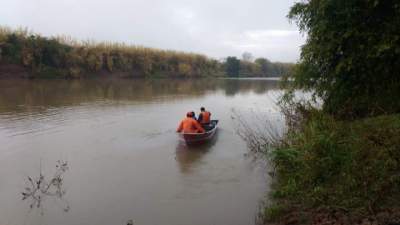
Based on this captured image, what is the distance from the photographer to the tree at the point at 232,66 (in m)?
80.2

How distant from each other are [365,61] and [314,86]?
6.07 ft

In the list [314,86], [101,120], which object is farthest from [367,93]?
[101,120]

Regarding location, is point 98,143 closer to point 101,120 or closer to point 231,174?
point 101,120

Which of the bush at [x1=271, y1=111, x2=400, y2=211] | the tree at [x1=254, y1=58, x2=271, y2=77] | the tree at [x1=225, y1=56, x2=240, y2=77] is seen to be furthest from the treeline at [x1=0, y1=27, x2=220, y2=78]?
the bush at [x1=271, y1=111, x2=400, y2=211]

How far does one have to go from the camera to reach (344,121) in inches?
328

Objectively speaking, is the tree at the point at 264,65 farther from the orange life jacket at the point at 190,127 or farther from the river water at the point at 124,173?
the orange life jacket at the point at 190,127

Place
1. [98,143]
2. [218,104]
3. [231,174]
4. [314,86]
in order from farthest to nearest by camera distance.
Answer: [218,104] < [98,143] < [314,86] < [231,174]

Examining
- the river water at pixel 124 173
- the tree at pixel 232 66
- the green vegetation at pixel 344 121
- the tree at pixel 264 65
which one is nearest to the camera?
the green vegetation at pixel 344 121

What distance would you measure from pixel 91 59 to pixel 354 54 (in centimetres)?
4447

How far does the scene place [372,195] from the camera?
186 inches

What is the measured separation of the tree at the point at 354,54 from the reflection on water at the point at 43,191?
691 centimetres

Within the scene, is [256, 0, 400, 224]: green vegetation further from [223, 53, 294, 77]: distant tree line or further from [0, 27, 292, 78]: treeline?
[223, 53, 294, 77]: distant tree line

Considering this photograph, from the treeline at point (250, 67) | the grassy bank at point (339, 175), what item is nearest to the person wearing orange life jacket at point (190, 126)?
the grassy bank at point (339, 175)

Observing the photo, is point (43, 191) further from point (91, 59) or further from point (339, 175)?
point (91, 59)
